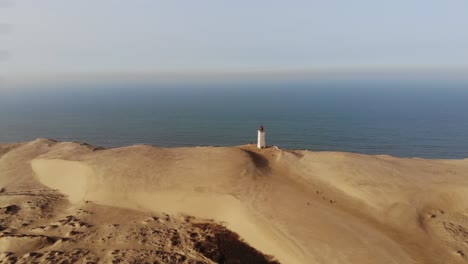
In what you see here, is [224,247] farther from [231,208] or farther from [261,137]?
[261,137]

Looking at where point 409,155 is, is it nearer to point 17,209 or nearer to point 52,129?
point 17,209

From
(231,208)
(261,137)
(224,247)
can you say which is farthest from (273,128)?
(224,247)

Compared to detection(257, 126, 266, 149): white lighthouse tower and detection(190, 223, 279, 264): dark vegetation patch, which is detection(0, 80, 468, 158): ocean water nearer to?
detection(257, 126, 266, 149): white lighthouse tower

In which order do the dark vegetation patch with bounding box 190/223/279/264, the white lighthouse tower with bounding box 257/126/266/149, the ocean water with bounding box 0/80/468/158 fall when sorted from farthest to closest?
the ocean water with bounding box 0/80/468/158, the white lighthouse tower with bounding box 257/126/266/149, the dark vegetation patch with bounding box 190/223/279/264

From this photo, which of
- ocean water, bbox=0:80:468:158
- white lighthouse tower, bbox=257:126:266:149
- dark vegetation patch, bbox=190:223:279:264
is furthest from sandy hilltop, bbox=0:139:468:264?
ocean water, bbox=0:80:468:158

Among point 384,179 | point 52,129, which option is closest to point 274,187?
point 384,179

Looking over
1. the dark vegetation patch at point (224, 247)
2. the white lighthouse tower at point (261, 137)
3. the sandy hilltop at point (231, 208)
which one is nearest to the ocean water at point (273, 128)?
the white lighthouse tower at point (261, 137)

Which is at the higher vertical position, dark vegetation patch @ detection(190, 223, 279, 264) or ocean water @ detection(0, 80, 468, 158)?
dark vegetation patch @ detection(190, 223, 279, 264)
